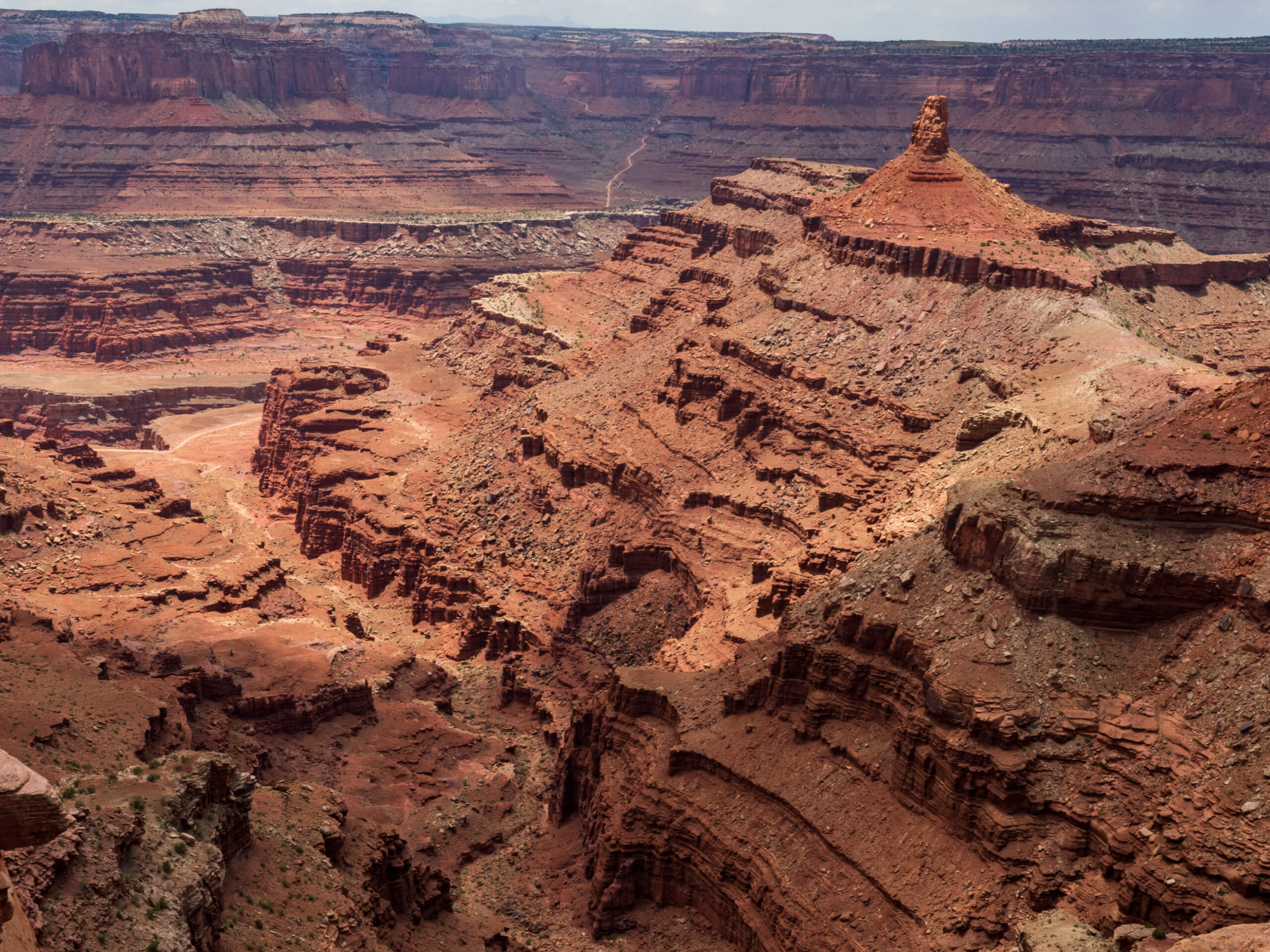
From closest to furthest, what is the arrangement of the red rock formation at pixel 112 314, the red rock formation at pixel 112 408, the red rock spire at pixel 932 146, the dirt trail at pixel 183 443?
the red rock spire at pixel 932 146, the dirt trail at pixel 183 443, the red rock formation at pixel 112 408, the red rock formation at pixel 112 314

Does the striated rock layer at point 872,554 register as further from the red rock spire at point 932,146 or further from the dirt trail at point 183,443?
the dirt trail at point 183,443

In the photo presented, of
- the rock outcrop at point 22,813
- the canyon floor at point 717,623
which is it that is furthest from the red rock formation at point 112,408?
the rock outcrop at point 22,813

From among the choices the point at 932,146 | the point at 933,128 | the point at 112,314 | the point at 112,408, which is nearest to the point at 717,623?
the point at 932,146

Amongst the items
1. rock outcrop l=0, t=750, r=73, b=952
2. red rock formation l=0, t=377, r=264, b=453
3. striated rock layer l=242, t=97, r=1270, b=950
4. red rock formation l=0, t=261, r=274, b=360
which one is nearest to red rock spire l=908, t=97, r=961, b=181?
striated rock layer l=242, t=97, r=1270, b=950

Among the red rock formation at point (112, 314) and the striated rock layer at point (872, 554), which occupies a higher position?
the striated rock layer at point (872, 554)

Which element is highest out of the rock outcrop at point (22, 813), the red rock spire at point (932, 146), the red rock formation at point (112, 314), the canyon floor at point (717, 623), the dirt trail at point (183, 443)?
the red rock spire at point (932, 146)

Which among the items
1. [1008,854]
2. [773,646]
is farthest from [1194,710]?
[773,646]

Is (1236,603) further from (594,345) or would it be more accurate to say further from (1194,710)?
(594,345)

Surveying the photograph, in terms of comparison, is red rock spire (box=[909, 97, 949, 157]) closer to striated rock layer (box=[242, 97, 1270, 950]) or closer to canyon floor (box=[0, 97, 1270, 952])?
striated rock layer (box=[242, 97, 1270, 950])

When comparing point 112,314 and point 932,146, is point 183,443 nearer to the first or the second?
point 112,314
